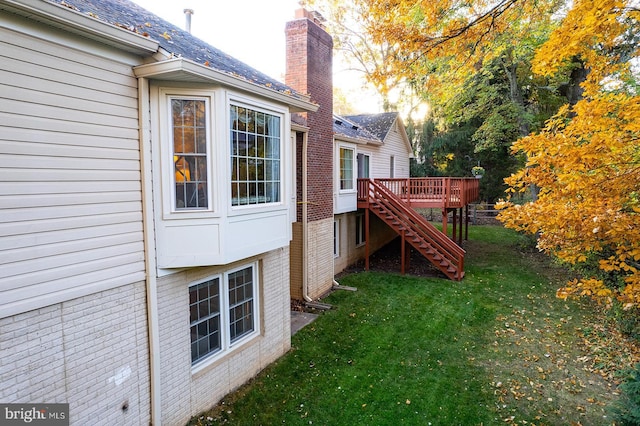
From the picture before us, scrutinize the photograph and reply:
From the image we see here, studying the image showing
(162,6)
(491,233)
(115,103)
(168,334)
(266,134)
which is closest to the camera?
(115,103)

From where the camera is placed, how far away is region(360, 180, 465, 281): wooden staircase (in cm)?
1336

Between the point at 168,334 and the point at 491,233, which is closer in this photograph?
the point at 168,334

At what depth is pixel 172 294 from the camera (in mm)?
Answer: 5332

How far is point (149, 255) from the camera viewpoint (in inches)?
197

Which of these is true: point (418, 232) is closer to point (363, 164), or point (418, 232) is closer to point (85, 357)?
point (363, 164)

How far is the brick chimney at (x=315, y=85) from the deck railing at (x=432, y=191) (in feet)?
11.6

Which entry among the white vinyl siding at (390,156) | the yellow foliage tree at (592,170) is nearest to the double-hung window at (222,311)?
the yellow foliage tree at (592,170)

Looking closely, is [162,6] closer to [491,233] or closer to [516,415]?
[516,415]

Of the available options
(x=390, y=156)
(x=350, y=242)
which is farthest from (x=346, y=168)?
(x=390, y=156)

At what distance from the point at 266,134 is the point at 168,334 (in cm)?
366

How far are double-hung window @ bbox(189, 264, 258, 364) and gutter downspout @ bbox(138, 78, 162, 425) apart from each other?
771 millimetres

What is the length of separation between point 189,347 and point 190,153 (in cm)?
296

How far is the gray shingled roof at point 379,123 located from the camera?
19156mm

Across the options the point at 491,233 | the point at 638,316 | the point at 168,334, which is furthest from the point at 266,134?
the point at 491,233
